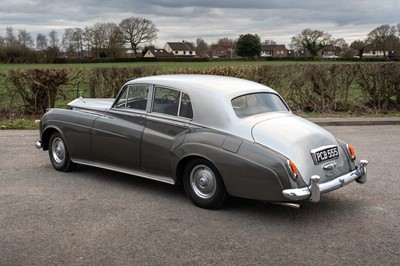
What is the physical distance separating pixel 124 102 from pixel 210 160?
1867 millimetres

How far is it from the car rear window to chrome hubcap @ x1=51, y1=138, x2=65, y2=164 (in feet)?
9.60

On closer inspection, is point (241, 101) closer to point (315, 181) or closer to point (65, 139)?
point (315, 181)

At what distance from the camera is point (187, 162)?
17.6ft

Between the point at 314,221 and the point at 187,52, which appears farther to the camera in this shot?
the point at 187,52

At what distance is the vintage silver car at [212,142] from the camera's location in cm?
474

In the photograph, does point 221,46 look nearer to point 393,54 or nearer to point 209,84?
point 393,54

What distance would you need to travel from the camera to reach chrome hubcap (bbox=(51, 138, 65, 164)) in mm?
6896

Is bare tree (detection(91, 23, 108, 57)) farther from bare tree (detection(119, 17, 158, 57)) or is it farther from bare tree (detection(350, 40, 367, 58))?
bare tree (detection(350, 40, 367, 58))

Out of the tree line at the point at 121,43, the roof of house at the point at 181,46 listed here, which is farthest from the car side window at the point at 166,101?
the roof of house at the point at 181,46

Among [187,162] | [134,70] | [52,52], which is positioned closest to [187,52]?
[52,52]

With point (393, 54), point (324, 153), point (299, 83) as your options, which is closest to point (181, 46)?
point (393, 54)

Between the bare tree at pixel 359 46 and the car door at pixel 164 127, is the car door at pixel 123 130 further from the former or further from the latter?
the bare tree at pixel 359 46

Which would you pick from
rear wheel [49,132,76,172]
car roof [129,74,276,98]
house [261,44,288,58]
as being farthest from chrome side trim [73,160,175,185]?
house [261,44,288,58]

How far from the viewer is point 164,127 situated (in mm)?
5637
